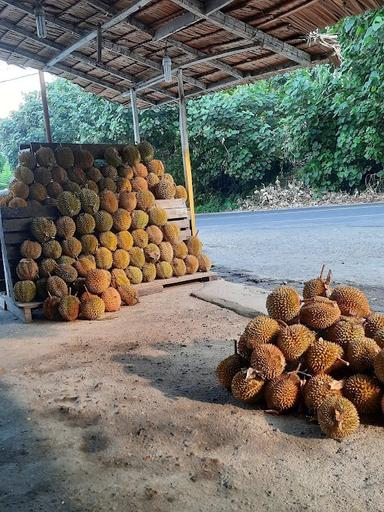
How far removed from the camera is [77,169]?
5.71 m

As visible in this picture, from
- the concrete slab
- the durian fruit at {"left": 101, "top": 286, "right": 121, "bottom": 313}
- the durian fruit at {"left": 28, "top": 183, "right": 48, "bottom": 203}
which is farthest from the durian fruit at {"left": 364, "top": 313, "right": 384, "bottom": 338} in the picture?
the durian fruit at {"left": 28, "top": 183, "right": 48, "bottom": 203}

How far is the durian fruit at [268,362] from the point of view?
8.27 feet

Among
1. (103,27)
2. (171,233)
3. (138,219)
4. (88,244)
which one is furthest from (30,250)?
(103,27)

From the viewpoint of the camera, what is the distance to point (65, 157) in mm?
5664

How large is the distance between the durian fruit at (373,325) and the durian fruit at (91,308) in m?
2.84

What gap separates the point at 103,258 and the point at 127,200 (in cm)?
81

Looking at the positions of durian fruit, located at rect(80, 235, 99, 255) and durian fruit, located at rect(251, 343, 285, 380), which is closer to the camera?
durian fruit, located at rect(251, 343, 285, 380)

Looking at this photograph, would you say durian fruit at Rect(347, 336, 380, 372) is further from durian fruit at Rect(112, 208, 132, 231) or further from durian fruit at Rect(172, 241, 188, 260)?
durian fruit at Rect(172, 241, 188, 260)

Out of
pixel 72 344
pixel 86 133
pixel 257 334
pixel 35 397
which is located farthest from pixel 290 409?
pixel 86 133

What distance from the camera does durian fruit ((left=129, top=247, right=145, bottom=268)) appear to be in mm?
5797

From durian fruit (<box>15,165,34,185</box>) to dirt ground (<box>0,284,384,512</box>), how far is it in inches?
93.6

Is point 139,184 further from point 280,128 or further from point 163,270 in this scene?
point 280,128

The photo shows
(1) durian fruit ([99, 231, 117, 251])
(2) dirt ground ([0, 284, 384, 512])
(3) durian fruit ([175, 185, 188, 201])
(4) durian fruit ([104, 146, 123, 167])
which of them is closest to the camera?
(2) dirt ground ([0, 284, 384, 512])

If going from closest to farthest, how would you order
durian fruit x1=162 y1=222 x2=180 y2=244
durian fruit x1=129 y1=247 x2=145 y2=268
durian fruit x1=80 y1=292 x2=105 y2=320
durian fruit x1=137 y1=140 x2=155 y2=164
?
durian fruit x1=80 y1=292 x2=105 y2=320 → durian fruit x1=129 y1=247 x2=145 y2=268 → durian fruit x1=162 y1=222 x2=180 y2=244 → durian fruit x1=137 y1=140 x2=155 y2=164
